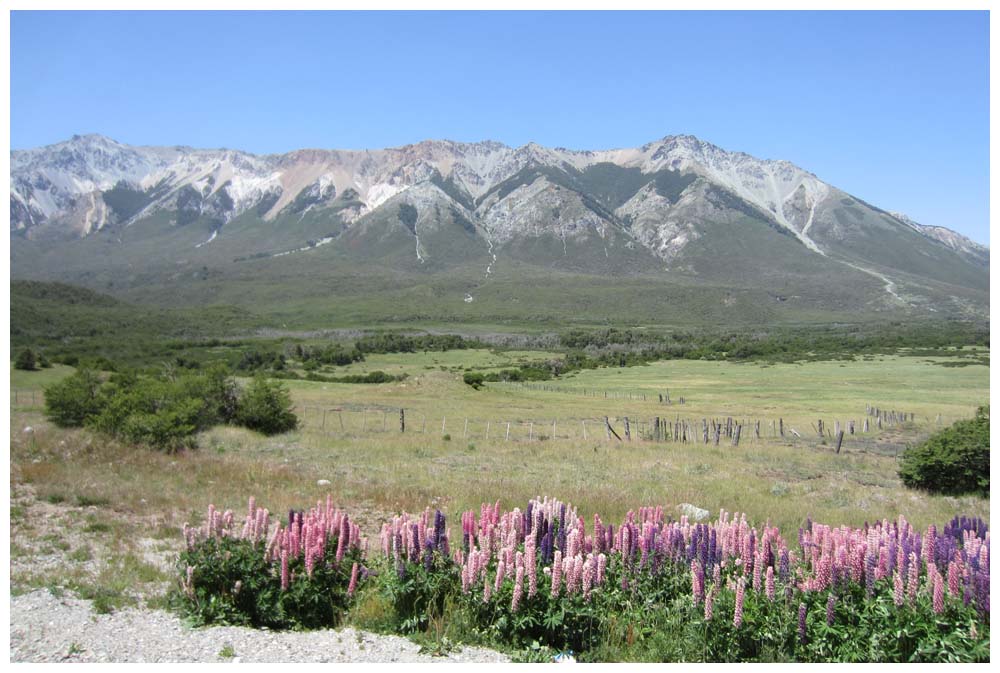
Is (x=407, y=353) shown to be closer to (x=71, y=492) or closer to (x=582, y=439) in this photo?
(x=582, y=439)

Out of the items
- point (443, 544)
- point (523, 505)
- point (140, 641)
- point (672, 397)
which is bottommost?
point (672, 397)

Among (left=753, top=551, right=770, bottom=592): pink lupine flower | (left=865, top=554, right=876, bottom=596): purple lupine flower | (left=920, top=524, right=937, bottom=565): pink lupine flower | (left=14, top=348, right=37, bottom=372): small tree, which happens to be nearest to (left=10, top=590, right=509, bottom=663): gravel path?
(left=753, top=551, right=770, bottom=592): pink lupine flower

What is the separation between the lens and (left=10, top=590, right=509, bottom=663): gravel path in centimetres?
570

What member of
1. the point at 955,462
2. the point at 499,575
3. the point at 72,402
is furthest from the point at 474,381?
the point at 499,575

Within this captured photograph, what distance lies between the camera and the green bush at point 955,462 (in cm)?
1956

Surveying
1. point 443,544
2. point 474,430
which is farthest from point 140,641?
point 474,430

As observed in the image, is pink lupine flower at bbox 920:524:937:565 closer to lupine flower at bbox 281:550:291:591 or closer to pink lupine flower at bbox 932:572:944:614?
pink lupine flower at bbox 932:572:944:614

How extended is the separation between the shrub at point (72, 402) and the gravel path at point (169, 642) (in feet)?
75.4

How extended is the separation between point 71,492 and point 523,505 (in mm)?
8052

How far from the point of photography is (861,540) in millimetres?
6480

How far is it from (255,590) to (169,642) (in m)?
0.97

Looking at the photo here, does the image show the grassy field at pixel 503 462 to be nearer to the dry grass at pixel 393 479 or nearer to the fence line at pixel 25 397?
the dry grass at pixel 393 479

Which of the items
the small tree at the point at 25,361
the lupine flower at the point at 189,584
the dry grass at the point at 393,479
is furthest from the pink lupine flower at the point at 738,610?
the small tree at the point at 25,361

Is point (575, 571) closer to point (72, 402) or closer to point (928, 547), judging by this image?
point (928, 547)
